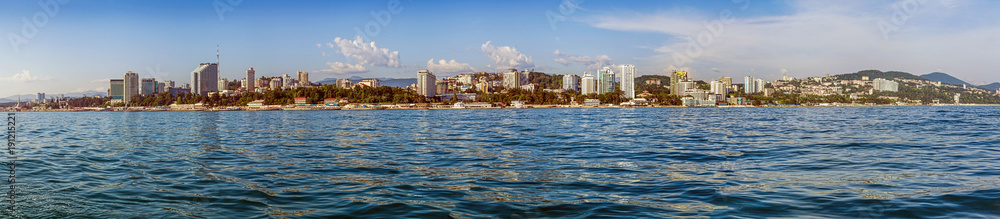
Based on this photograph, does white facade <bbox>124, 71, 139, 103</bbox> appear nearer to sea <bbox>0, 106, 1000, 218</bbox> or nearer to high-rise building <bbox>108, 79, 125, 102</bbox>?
high-rise building <bbox>108, 79, 125, 102</bbox>

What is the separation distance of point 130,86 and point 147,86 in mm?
11043

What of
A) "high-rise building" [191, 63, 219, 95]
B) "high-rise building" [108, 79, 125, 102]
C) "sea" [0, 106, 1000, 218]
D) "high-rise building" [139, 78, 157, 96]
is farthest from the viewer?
"high-rise building" [191, 63, 219, 95]

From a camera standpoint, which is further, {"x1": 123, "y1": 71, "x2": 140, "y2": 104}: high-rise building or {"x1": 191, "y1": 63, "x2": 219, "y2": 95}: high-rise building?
{"x1": 191, "y1": 63, "x2": 219, "y2": 95}: high-rise building

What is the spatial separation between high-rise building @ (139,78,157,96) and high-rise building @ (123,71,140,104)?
1.81 meters

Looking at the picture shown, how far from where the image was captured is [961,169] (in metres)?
9.10

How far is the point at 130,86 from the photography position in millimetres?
165750

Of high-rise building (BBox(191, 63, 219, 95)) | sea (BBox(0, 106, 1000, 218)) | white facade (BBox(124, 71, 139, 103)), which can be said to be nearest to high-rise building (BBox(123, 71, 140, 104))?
white facade (BBox(124, 71, 139, 103))

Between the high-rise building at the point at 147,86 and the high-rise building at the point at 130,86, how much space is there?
1812 millimetres

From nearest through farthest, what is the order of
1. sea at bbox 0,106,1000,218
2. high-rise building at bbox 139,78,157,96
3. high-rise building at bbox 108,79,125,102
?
sea at bbox 0,106,1000,218 < high-rise building at bbox 108,79,125,102 < high-rise building at bbox 139,78,157,96

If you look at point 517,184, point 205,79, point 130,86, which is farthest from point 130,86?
point 517,184

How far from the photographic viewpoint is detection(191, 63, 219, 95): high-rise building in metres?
190

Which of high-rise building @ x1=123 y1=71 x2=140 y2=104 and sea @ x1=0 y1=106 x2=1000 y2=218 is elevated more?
high-rise building @ x1=123 y1=71 x2=140 y2=104

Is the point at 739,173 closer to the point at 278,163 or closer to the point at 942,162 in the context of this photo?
the point at 942,162

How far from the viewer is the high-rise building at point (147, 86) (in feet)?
561
